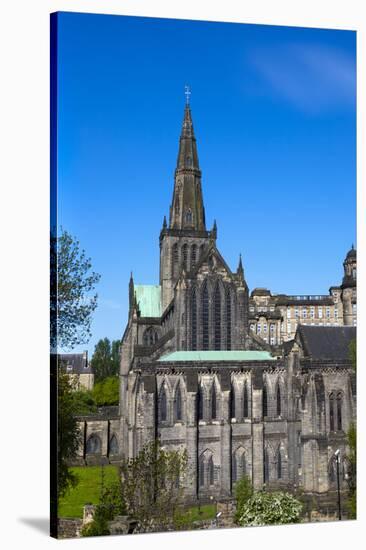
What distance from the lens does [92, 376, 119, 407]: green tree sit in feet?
102

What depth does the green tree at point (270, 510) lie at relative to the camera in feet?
84.8

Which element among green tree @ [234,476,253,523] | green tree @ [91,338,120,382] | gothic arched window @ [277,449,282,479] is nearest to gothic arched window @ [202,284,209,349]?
gothic arched window @ [277,449,282,479]

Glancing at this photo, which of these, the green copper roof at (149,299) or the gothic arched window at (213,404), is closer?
the green copper roof at (149,299)

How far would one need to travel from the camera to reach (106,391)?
32.8 meters

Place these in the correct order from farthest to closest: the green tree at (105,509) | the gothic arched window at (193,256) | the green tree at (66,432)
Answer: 1. the gothic arched window at (193,256)
2. the green tree at (66,432)
3. the green tree at (105,509)

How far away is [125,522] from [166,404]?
13738mm

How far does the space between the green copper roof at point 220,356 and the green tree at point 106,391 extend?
3912mm

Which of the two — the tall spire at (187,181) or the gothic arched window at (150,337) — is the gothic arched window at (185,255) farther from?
the gothic arched window at (150,337)

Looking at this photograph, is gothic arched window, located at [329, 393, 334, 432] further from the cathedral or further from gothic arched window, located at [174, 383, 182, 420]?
gothic arched window, located at [174, 383, 182, 420]

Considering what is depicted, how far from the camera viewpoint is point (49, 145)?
2339cm

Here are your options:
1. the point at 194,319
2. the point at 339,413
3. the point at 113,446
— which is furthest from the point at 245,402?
the point at 113,446

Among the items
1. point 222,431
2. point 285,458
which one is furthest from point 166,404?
point 285,458

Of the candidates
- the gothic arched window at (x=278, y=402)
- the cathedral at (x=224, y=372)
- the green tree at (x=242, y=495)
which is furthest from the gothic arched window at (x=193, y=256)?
the green tree at (x=242, y=495)

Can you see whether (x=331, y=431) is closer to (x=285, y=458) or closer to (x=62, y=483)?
(x=285, y=458)
